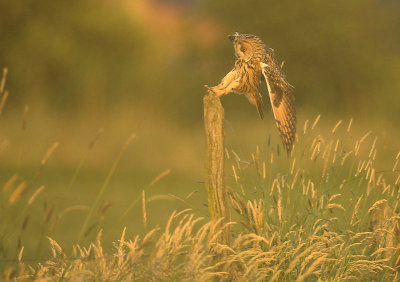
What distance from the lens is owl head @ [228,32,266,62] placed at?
12.6 feet

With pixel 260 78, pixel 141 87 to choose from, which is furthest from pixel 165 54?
pixel 260 78

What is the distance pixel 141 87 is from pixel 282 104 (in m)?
10.3

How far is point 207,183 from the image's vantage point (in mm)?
3742

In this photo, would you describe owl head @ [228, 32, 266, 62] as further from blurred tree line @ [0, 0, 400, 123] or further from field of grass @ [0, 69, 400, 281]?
blurred tree line @ [0, 0, 400, 123]

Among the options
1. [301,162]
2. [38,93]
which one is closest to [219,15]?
[38,93]

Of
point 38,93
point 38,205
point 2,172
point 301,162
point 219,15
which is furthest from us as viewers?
point 219,15

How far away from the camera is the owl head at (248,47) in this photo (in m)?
3.85

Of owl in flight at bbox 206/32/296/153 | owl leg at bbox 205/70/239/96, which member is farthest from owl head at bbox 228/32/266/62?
owl leg at bbox 205/70/239/96

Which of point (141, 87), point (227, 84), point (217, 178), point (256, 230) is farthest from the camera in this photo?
point (141, 87)

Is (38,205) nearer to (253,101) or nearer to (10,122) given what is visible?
(10,122)

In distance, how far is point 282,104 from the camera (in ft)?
12.8

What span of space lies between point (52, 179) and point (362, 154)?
536cm

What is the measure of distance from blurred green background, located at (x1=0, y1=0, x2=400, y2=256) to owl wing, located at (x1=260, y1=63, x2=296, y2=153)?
3.71m

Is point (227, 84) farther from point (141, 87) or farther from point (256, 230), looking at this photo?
point (141, 87)
